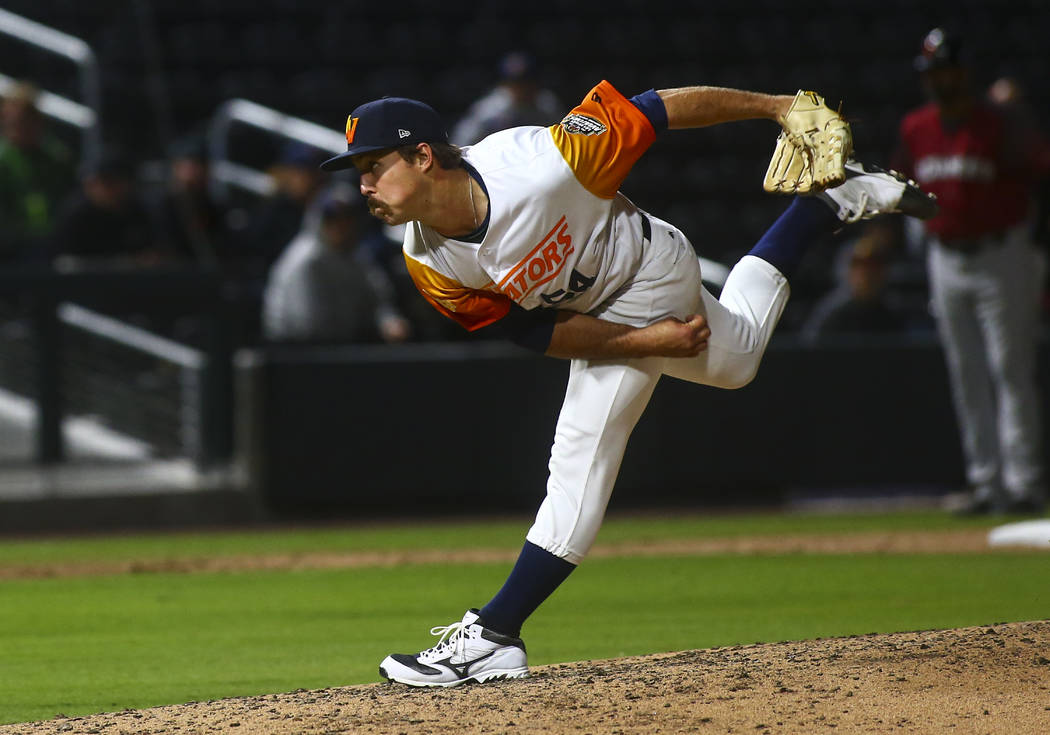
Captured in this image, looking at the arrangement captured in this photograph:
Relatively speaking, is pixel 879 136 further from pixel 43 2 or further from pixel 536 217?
pixel 536 217

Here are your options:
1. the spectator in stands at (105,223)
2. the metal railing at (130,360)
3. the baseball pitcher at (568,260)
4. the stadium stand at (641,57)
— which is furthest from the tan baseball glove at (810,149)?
the stadium stand at (641,57)

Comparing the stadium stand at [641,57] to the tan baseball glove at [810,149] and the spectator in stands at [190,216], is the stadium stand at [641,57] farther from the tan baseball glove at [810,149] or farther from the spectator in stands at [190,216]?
the tan baseball glove at [810,149]

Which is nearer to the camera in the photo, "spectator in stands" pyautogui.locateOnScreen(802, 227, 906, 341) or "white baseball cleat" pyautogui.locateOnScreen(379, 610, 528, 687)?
"white baseball cleat" pyautogui.locateOnScreen(379, 610, 528, 687)

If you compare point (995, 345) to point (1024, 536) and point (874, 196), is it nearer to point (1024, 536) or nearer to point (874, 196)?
point (1024, 536)

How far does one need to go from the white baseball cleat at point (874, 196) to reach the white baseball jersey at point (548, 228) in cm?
76

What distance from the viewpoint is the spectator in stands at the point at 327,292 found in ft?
26.6

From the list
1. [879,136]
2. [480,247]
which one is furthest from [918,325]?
[480,247]

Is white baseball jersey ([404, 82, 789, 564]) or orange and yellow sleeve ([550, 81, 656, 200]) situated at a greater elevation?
orange and yellow sleeve ([550, 81, 656, 200])

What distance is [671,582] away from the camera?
231 inches

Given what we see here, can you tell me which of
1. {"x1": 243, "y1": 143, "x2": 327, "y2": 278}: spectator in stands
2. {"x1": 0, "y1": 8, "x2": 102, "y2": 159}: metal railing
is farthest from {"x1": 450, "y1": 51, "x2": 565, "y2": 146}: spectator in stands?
{"x1": 0, "y1": 8, "x2": 102, "y2": 159}: metal railing

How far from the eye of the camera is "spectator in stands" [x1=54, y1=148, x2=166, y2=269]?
8.57 metres

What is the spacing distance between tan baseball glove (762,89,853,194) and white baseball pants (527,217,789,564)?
0.33 meters

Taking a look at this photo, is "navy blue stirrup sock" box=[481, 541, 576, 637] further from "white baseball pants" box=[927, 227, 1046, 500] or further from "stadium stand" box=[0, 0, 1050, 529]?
"stadium stand" box=[0, 0, 1050, 529]

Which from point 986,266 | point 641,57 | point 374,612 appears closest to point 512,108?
point 986,266
